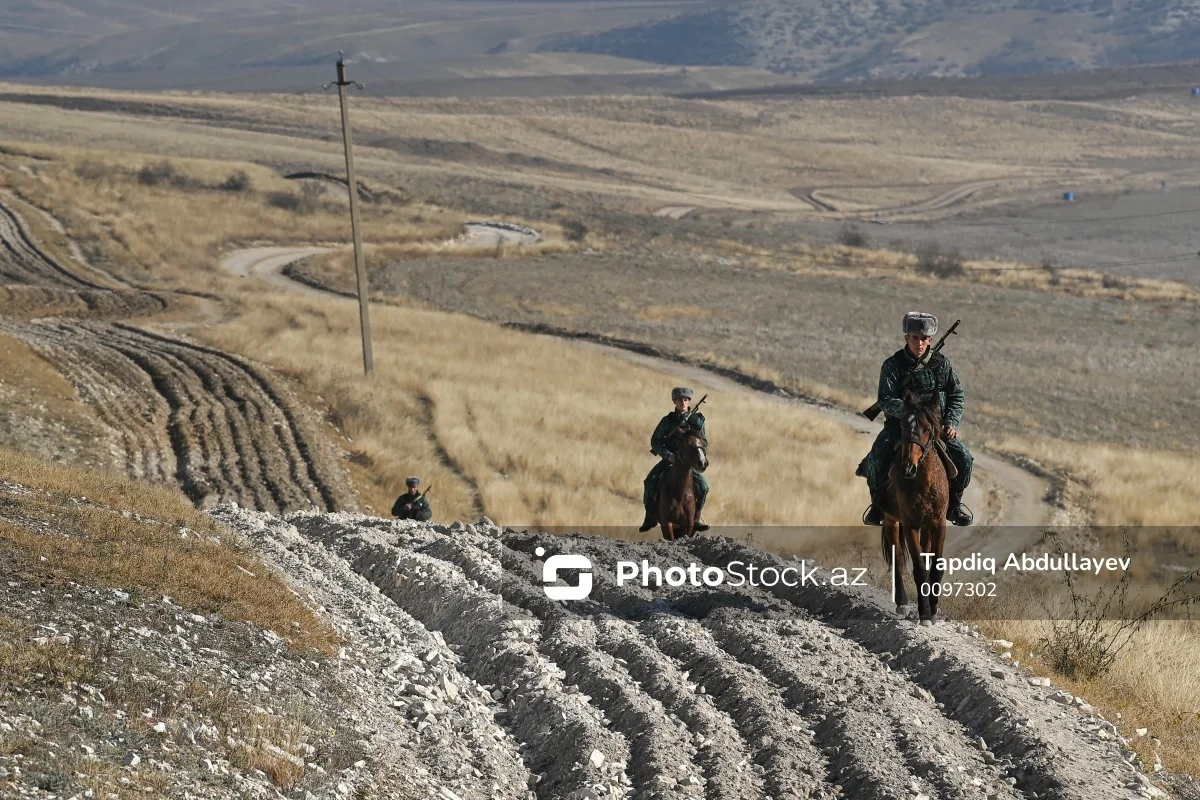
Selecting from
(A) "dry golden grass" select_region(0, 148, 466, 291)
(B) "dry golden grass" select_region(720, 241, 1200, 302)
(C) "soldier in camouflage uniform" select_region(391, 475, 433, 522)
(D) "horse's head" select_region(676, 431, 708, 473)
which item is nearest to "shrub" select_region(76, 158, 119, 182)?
(A) "dry golden grass" select_region(0, 148, 466, 291)

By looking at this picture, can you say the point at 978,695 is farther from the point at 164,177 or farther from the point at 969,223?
the point at 969,223

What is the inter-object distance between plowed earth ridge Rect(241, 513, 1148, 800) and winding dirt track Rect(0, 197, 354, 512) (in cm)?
1137

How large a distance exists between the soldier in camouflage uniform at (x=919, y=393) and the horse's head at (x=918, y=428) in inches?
3.0

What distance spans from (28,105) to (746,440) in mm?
121997

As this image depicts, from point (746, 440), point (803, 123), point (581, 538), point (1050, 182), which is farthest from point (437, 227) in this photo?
point (803, 123)

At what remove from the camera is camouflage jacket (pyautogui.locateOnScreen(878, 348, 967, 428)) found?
12.2 m

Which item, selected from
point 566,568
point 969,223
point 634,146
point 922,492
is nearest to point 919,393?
point 922,492

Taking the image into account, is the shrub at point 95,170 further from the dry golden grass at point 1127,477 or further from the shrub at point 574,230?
the dry golden grass at point 1127,477

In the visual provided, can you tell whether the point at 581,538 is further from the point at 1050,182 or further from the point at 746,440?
the point at 1050,182

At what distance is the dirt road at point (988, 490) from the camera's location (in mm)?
25625

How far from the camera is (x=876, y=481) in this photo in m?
12.7

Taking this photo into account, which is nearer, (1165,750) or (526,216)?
(1165,750)

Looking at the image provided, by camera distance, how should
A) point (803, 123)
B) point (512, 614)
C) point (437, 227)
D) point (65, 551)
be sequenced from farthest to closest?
point (803, 123) → point (437, 227) → point (512, 614) → point (65, 551)

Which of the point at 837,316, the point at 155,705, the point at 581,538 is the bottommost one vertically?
the point at 837,316
